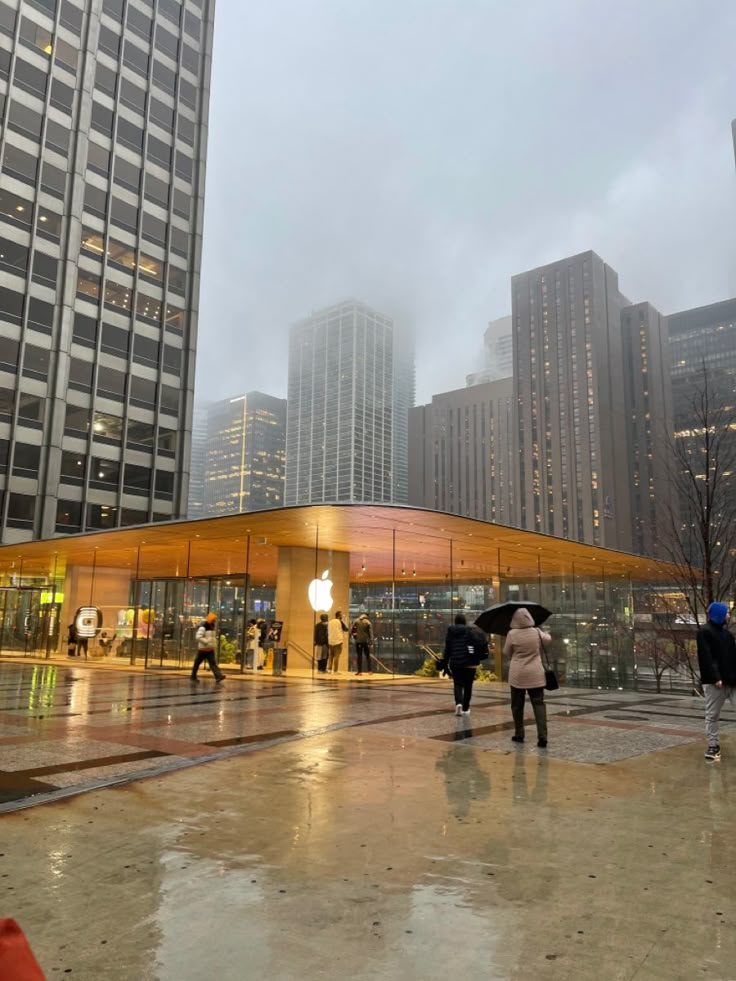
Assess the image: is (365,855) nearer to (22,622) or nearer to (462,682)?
(462,682)

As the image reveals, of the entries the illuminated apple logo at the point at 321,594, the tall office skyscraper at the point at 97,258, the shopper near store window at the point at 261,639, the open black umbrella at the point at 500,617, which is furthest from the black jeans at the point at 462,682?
the tall office skyscraper at the point at 97,258

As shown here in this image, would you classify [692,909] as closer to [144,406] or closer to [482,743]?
[482,743]

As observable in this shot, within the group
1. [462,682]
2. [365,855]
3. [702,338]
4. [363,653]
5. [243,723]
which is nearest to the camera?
[365,855]

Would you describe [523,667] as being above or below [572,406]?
below

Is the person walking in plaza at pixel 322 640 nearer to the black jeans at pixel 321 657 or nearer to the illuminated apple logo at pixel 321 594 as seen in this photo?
the black jeans at pixel 321 657

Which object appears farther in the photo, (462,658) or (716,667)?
(462,658)

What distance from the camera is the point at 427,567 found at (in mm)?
24484

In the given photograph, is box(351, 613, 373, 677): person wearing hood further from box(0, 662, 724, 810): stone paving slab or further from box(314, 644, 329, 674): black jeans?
box(0, 662, 724, 810): stone paving slab

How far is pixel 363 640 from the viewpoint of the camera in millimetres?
21641

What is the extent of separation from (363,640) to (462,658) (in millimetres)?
10243

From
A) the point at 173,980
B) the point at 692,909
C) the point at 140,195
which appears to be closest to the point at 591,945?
the point at 692,909

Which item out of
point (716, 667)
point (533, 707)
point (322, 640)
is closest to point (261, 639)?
point (322, 640)

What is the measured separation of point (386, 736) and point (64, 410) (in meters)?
38.0

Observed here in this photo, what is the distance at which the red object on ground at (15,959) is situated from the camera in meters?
1.10
